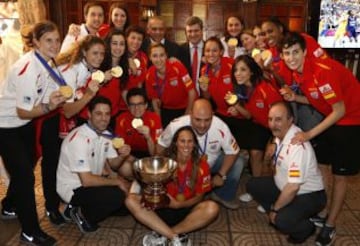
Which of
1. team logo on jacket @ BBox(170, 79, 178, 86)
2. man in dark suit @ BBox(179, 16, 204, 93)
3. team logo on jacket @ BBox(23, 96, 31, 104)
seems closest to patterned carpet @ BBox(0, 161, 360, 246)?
team logo on jacket @ BBox(23, 96, 31, 104)

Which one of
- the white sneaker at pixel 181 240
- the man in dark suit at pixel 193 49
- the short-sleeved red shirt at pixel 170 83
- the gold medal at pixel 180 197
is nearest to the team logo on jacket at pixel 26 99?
the gold medal at pixel 180 197

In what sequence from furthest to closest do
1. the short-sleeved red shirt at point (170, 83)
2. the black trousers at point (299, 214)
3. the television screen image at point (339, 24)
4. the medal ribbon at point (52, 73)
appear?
the television screen image at point (339, 24)
the short-sleeved red shirt at point (170, 83)
the black trousers at point (299, 214)
the medal ribbon at point (52, 73)

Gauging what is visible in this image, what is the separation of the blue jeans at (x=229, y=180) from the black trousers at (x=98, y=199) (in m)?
0.96

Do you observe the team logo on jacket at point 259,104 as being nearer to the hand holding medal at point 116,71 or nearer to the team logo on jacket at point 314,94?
the team logo on jacket at point 314,94

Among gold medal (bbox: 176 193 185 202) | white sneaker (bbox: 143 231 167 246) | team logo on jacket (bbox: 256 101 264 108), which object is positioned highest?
team logo on jacket (bbox: 256 101 264 108)

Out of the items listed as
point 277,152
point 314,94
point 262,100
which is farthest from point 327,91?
point 262,100

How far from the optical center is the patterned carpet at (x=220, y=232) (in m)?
2.92

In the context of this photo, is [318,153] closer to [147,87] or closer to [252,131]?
[252,131]

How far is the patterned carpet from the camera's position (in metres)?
2.92

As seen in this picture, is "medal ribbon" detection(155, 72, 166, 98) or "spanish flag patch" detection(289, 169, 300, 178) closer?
"spanish flag patch" detection(289, 169, 300, 178)

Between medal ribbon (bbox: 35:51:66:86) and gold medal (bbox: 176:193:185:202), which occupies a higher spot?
medal ribbon (bbox: 35:51:66:86)

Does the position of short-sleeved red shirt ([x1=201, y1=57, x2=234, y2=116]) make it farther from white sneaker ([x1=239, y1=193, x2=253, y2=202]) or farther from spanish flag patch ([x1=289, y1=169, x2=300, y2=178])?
spanish flag patch ([x1=289, y1=169, x2=300, y2=178])

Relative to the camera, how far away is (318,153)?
3.18m

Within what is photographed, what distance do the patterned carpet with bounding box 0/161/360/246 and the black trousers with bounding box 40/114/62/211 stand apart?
0.82 ft
